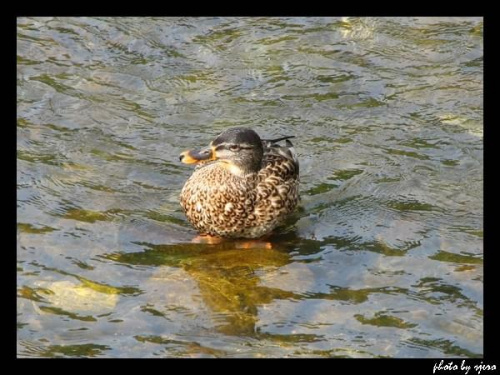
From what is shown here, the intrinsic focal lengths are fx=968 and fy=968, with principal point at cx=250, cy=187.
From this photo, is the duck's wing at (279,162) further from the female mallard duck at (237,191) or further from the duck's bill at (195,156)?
the duck's bill at (195,156)

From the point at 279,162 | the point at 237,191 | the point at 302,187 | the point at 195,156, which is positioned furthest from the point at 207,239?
the point at 302,187

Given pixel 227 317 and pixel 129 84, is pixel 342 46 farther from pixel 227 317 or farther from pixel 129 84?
pixel 227 317

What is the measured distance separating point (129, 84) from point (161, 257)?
3232mm

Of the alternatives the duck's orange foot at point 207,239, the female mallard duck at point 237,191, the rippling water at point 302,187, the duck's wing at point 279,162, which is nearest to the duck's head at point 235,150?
the female mallard duck at point 237,191

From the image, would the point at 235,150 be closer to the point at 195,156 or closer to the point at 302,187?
the point at 195,156

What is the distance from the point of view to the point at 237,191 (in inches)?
316

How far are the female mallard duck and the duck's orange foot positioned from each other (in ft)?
0.23

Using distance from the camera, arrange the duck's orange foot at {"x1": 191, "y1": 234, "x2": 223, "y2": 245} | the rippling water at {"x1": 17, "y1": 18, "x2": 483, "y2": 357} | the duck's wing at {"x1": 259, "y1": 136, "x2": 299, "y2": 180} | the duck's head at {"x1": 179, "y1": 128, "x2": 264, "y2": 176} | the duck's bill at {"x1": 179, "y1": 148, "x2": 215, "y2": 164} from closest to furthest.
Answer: the rippling water at {"x1": 17, "y1": 18, "x2": 483, "y2": 357} < the duck's bill at {"x1": 179, "y1": 148, "x2": 215, "y2": 164} < the duck's head at {"x1": 179, "y1": 128, "x2": 264, "y2": 176} < the duck's orange foot at {"x1": 191, "y1": 234, "x2": 223, "y2": 245} < the duck's wing at {"x1": 259, "y1": 136, "x2": 299, "y2": 180}

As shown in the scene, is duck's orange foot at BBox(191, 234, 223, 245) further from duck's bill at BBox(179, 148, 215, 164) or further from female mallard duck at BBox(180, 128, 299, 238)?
duck's bill at BBox(179, 148, 215, 164)

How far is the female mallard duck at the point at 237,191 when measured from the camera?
7969 millimetres

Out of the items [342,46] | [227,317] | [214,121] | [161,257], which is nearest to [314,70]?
[342,46]

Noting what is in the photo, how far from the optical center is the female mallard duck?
797cm

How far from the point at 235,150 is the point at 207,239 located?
79 cm

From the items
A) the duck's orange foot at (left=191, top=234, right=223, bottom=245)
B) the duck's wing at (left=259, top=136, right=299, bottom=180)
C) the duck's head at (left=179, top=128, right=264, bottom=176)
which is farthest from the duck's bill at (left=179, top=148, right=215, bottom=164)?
the duck's orange foot at (left=191, top=234, right=223, bottom=245)
